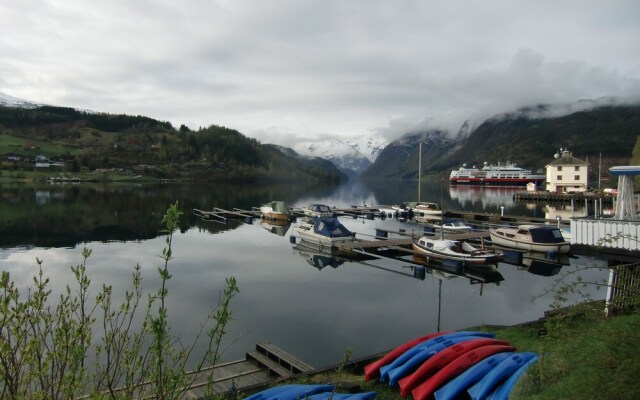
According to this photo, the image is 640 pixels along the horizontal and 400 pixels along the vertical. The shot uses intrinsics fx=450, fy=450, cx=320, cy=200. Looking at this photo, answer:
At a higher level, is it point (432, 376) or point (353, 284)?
point (432, 376)

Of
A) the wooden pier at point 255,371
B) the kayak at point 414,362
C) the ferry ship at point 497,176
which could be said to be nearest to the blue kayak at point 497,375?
the kayak at point 414,362

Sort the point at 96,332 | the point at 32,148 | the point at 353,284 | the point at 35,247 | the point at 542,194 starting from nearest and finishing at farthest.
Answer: the point at 96,332
the point at 353,284
the point at 35,247
the point at 542,194
the point at 32,148

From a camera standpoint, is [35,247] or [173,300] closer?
[173,300]

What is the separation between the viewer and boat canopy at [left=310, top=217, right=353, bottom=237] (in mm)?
42406

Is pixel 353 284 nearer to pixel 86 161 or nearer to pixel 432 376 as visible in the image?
pixel 432 376

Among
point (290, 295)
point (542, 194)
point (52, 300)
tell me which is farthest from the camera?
point (542, 194)

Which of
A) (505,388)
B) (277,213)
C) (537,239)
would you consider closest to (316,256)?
(537,239)

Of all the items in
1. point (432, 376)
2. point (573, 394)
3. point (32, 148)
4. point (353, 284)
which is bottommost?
point (353, 284)

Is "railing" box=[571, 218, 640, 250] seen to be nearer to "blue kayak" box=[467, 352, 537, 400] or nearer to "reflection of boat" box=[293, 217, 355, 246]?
"blue kayak" box=[467, 352, 537, 400]

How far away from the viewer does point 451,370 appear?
11.8 metres

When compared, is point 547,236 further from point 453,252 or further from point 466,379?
point 466,379

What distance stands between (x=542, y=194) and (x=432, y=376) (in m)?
109

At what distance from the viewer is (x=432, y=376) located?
39.0 feet

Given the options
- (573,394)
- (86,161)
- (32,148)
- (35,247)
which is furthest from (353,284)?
(32,148)
